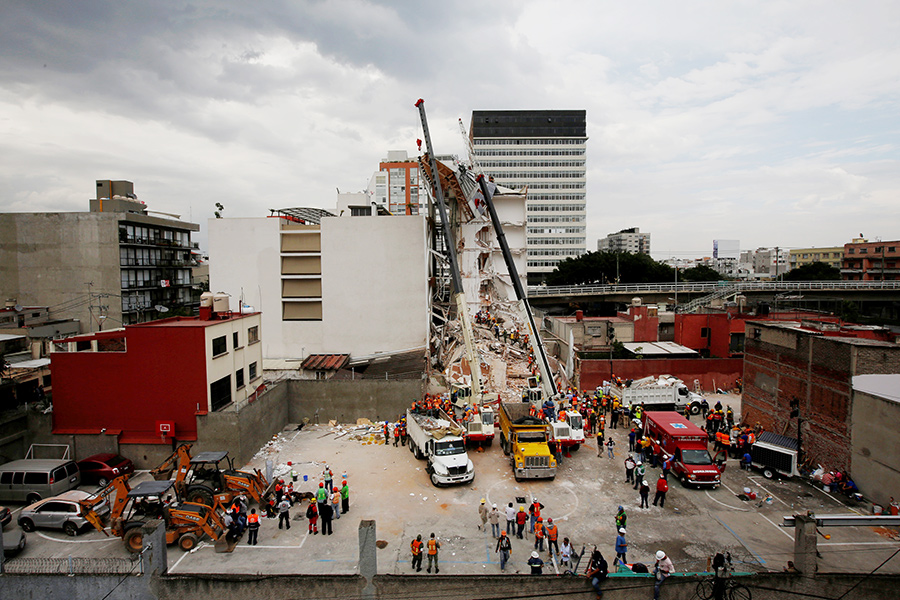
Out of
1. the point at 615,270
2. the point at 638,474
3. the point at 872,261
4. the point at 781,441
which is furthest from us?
the point at 872,261

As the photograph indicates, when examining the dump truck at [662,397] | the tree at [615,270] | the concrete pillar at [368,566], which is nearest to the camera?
the concrete pillar at [368,566]

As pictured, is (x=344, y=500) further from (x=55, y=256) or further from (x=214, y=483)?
(x=55, y=256)

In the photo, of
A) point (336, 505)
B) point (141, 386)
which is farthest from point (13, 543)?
point (336, 505)

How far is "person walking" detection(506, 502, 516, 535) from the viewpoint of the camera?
48.3 ft

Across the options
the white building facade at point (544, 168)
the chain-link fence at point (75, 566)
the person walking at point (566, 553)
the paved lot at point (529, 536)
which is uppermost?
the white building facade at point (544, 168)

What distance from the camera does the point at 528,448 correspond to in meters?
19.2

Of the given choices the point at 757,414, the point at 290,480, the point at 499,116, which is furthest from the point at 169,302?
the point at 499,116

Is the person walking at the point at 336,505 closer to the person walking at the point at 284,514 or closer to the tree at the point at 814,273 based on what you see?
the person walking at the point at 284,514

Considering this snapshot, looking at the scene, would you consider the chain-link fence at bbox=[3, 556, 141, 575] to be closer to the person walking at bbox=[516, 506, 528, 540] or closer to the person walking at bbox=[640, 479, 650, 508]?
the person walking at bbox=[516, 506, 528, 540]

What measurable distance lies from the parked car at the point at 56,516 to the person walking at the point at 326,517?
25.0 ft

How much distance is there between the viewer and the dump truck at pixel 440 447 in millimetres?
18453

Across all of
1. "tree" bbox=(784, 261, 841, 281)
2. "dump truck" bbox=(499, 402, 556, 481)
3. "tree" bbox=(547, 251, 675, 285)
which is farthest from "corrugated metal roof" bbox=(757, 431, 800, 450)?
"tree" bbox=(784, 261, 841, 281)

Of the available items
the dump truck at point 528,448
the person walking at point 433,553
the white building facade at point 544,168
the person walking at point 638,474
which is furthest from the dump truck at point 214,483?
the white building facade at point 544,168

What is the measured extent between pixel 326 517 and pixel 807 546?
44.9 ft
